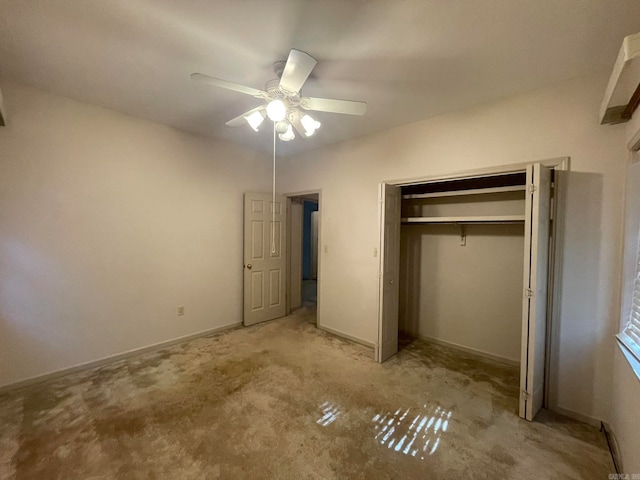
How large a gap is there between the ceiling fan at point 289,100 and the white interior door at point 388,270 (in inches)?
44.3

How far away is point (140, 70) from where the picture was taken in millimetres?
2123

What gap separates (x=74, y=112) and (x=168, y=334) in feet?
8.45

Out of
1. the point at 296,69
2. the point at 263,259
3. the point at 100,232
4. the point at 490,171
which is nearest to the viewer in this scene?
the point at 296,69

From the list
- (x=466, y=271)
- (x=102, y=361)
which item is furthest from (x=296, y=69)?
(x=102, y=361)

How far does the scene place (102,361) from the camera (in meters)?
2.83

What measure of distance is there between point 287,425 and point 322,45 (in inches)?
106

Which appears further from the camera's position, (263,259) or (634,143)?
(263,259)

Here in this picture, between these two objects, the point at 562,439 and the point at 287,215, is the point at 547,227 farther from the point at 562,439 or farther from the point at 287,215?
the point at 287,215

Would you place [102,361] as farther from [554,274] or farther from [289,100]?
[554,274]

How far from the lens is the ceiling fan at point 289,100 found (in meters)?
1.62

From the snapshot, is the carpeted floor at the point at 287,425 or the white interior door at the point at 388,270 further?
the white interior door at the point at 388,270

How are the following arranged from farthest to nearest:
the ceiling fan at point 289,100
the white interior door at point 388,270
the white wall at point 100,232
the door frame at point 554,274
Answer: the white interior door at point 388,270 → the white wall at point 100,232 → the door frame at point 554,274 → the ceiling fan at point 289,100

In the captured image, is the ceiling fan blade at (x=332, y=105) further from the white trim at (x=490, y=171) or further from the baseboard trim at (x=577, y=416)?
the baseboard trim at (x=577, y=416)

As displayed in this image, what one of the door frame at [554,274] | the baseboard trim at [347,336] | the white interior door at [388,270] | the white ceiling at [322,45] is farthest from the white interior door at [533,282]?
the baseboard trim at [347,336]
